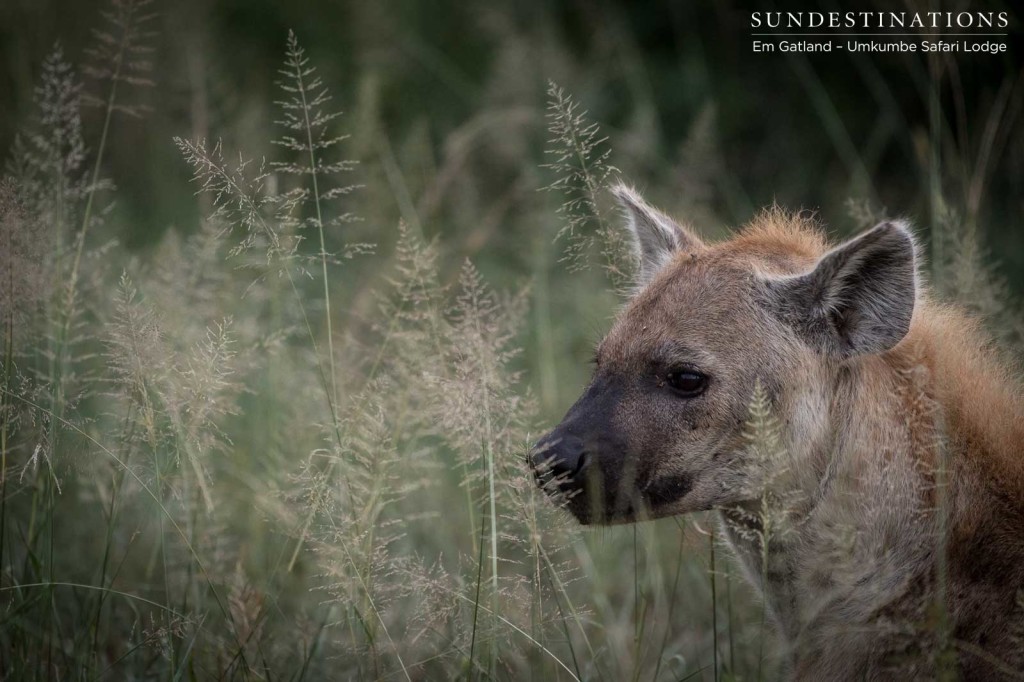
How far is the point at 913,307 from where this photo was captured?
262 cm

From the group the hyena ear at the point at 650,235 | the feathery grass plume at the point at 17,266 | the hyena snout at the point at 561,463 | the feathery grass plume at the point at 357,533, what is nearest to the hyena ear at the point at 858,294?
the hyena ear at the point at 650,235

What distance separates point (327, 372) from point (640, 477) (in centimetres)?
186

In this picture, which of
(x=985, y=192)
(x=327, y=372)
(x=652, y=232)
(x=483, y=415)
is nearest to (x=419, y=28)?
(x=985, y=192)

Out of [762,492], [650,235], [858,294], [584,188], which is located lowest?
[762,492]

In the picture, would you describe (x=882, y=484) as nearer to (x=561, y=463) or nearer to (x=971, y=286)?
(x=561, y=463)

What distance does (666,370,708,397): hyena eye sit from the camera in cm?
272

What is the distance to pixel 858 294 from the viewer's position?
2.67 m

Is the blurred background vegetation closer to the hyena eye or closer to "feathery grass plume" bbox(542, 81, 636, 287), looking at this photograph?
"feathery grass plume" bbox(542, 81, 636, 287)

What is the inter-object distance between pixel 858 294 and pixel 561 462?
90cm

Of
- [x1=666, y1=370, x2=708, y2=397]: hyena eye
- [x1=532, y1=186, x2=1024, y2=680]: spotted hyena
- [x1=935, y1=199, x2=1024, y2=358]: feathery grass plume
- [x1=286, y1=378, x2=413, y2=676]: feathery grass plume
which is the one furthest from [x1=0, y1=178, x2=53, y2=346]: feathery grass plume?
[x1=935, y1=199, x2=1024, y2=358]: feathery grass plume

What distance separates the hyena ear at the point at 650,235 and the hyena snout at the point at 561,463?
86 cm

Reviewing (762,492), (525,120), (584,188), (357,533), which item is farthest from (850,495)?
(525,120)

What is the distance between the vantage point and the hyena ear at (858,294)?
2.59 m

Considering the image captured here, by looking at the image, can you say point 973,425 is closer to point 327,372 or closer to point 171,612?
point 171,612
